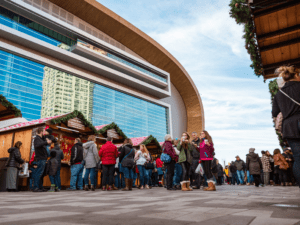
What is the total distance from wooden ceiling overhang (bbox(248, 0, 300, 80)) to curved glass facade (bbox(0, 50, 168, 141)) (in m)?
25.3

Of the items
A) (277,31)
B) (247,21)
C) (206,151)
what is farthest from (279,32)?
(206,151)

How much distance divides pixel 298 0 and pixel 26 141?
1029 cm

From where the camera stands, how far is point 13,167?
8.54m

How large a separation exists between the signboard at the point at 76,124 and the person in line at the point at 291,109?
9.83 meters

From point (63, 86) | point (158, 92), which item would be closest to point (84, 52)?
point (63, 86)

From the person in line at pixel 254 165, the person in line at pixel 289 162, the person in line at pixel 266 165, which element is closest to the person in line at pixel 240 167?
the person in line at pixel 266 165

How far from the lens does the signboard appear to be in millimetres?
11672

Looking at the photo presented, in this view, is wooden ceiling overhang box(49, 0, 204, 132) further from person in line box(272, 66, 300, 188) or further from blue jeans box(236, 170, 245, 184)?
person in line box(272, 66, 300, 188)

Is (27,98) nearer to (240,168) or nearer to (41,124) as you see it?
(41,124)

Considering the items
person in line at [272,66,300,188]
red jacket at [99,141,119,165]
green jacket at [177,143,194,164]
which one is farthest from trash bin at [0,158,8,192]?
person in line at [272,66,300,188]

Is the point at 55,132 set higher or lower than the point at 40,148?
higher

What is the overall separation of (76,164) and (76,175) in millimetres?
400

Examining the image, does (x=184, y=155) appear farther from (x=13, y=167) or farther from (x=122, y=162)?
(x=13, y=167)

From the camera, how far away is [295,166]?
292cm
